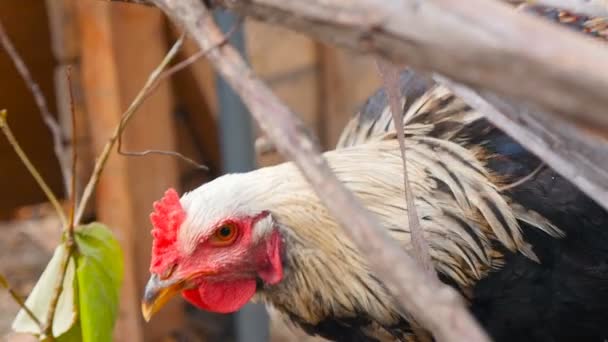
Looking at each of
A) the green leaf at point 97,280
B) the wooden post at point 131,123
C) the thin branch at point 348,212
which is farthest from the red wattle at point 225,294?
the wooden post at point 131,123

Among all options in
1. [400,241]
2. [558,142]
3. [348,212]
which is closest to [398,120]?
[558,142]

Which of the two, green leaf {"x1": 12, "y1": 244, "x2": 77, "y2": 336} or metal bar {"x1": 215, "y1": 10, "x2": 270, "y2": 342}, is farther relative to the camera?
metal bar {"x1": 215, "y1": 10, "x2": 270, "y2": 342}

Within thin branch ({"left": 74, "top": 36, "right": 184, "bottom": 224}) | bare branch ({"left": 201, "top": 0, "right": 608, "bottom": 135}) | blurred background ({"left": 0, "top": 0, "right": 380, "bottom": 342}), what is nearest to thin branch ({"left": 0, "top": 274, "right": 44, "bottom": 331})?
thin branch ({"left": 74, "top": 36, "right": 184, "bottom": 224})

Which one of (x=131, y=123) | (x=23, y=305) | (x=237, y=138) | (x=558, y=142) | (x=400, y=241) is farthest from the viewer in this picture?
(x=131, y=123)

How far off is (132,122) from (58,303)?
147 cm

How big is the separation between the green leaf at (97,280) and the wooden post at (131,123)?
54.8 inches

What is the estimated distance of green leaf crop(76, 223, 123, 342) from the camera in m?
1.27

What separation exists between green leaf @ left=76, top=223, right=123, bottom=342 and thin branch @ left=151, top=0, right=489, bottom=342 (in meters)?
0.68

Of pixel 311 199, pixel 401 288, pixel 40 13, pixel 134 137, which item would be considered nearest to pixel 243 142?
pixel 134 137

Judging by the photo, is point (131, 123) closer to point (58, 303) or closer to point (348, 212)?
point (58, 303)

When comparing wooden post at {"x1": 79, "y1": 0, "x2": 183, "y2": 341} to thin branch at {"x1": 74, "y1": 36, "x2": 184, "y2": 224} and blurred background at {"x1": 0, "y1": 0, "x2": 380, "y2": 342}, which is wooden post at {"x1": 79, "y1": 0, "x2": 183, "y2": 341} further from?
thin branch at {"x1": 74, "y1": 36, "x2": 184, "y2": 224}

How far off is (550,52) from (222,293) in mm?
1051

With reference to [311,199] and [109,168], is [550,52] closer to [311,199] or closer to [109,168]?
[311,199]

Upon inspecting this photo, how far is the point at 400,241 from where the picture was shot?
135 cm
